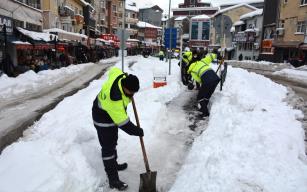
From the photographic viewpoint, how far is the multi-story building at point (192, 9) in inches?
4026

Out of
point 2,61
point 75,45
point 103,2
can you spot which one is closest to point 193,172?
point 2,61

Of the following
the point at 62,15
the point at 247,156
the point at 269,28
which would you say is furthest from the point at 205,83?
→ the point at 269,28

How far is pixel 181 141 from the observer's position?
6316 millimetres

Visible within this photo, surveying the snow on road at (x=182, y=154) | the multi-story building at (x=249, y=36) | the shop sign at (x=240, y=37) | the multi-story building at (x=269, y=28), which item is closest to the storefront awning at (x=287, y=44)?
the multi-story building at (x=269, y=28)

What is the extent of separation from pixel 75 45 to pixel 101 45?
12.5 m

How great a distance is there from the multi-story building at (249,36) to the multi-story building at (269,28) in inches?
76.4

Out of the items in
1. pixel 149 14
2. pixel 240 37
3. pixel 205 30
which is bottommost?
pixel 240 37

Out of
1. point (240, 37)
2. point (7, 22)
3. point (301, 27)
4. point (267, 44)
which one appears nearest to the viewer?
point (7, 22)

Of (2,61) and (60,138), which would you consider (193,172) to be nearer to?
(60,138)

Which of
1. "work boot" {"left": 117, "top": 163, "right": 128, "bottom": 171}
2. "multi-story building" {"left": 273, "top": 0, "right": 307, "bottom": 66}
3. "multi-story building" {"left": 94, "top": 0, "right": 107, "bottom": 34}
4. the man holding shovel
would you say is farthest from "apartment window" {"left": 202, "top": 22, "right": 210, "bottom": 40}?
the man holding shovel

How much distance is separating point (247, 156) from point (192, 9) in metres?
106

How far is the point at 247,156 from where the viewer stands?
184 inches

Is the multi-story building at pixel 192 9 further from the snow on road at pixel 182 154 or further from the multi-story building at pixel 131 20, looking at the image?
the snow on road at pixel 182 154

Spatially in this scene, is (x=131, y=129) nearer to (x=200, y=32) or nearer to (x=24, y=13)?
(x=24, y=13)
